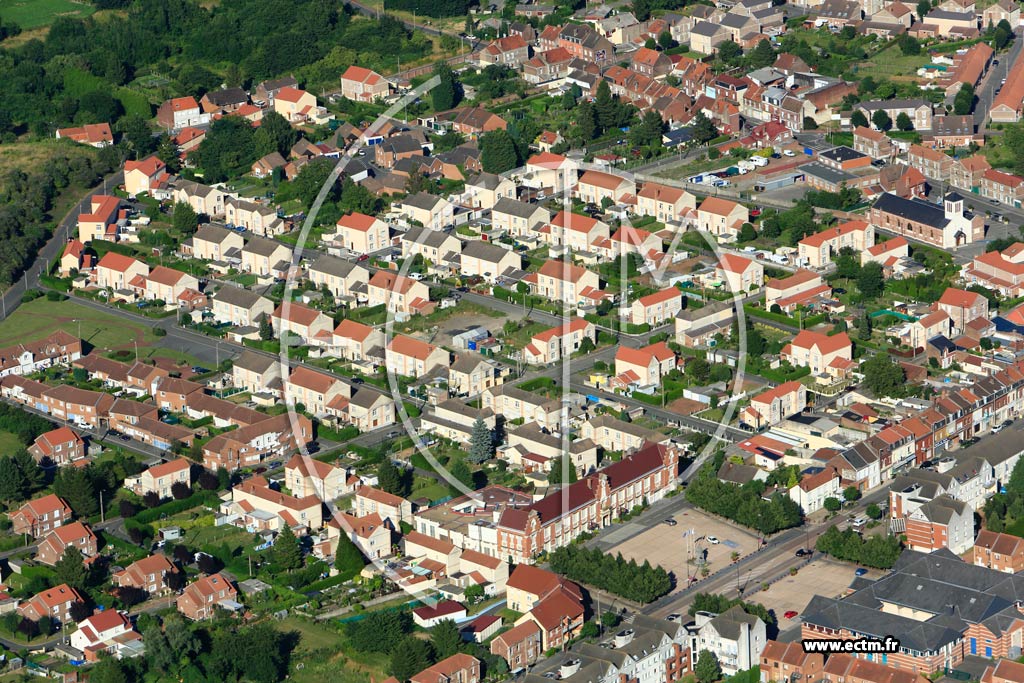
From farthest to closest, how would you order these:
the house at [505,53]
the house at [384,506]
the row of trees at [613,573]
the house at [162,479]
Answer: the house at [505,53], the house at [162,479], the house at [384,506], the row of trees at [613,573]

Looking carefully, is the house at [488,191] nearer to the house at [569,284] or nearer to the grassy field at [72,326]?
the house at [569,284]

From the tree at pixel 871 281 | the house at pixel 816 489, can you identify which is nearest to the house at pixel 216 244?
the tree at pixel 871 281

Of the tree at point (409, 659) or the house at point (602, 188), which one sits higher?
the tree at point (409, 659)

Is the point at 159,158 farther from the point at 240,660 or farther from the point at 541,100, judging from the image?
the point at 240,660

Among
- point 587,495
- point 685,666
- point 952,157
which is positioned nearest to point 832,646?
point 685,666

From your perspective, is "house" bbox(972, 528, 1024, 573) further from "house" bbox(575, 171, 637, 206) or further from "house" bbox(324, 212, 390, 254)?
"house" bbox(324, 212, 390, 254)

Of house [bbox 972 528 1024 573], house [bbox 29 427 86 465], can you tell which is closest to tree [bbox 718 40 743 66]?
house [bbox 29 427 86 465]

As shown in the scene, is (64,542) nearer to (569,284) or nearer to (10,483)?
(10,483)
